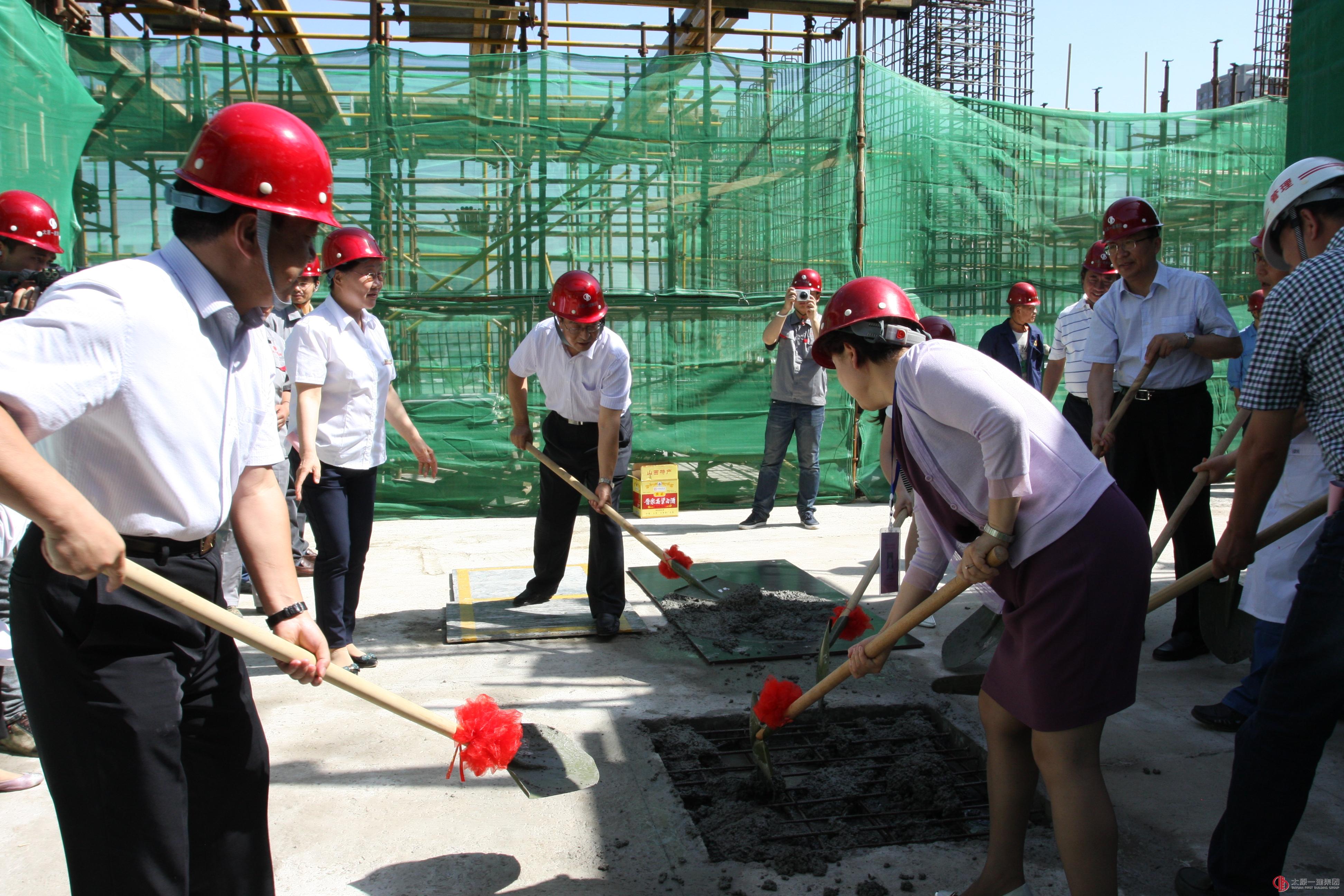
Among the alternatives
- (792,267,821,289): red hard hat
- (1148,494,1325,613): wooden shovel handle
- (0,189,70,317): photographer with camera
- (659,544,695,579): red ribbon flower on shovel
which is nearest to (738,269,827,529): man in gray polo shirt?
(792,267,821,289): red hard hat

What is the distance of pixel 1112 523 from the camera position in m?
2.32

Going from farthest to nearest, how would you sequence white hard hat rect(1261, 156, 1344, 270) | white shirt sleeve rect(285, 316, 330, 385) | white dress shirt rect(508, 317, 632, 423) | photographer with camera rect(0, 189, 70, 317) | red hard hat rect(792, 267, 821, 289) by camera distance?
red hard hat rect(792, 267, 821, 289)
white dress shirt rect(508, 317, 632, 423)
photographer with camera rect(0, 189, 70, 317)
white shirt sleeve rect(285, 316, 330, 385)
white hard hat rect(1261, 156, 1344, 270)

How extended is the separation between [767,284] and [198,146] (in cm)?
752

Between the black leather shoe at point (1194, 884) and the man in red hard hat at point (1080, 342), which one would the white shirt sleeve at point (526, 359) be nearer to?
the man in red hard hat at point (1080, 342)

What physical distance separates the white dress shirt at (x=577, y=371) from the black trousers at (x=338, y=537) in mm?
1138

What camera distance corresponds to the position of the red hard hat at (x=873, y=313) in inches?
101

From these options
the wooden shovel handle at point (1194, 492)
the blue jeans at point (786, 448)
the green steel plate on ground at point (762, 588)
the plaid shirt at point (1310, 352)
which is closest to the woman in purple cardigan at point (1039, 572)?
the plaid shirt at point (1310, 352)

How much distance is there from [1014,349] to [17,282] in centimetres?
647

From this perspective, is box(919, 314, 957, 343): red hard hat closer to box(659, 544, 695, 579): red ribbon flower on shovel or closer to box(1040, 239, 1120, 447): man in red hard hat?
box(1040, 239, 1120, 447): man in red hard hat

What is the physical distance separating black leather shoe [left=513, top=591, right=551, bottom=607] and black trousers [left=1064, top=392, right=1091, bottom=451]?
3450 mm

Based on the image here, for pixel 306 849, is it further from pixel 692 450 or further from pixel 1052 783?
pixel 692 450

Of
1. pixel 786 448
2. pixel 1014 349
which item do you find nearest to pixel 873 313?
pixel 1014 349

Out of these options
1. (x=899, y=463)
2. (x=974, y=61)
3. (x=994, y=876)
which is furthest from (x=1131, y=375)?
(x=974, y=61)

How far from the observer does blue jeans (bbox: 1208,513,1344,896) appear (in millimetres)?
2271
